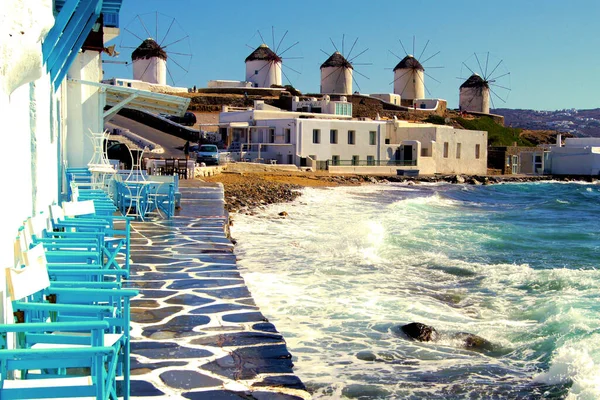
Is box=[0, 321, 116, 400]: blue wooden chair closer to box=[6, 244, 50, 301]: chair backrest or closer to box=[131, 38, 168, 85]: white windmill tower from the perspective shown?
box=[6, 244, 50, 301]: chair backrest

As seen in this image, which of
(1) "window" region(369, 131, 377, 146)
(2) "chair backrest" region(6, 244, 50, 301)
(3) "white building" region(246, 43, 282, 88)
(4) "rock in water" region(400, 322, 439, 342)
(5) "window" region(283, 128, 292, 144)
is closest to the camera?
(2) "chair backrest" region(6, 244, 50, 301)

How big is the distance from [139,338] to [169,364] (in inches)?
25.9

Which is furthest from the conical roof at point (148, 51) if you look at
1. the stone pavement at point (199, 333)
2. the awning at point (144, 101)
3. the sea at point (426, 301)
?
the stone pavement at point (199, 333)

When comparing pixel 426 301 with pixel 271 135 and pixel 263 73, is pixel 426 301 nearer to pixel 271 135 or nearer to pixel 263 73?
pixel 271 135

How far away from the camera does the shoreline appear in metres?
23.9

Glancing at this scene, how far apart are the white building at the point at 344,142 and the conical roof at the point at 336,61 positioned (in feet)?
76.6

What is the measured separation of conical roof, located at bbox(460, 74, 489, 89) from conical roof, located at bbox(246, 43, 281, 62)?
2362 centimetres

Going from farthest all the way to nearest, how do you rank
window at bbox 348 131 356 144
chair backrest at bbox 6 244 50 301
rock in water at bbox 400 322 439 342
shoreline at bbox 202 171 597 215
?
window at bbox 348 131 356 144
shoreline at bbox 202 171 597 215
rock in water at bbox 400 322 439 342
chair backrest at bbox 6 244 50 301

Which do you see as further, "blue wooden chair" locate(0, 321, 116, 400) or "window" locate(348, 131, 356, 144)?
"window" locate(348, 131, 356, 144)

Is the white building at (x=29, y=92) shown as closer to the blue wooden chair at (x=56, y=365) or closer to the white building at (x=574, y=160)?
the blue wooden chair at (x=56, y=365)

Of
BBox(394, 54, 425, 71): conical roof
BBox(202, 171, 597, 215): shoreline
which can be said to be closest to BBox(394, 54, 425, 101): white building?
BBox(394, 54, 425, 71): conical roof

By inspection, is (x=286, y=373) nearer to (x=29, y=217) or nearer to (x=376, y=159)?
(x=29, y=217)

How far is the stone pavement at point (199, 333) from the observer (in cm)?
505

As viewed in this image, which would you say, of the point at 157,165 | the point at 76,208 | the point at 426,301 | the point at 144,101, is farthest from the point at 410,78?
the point at 76,208
